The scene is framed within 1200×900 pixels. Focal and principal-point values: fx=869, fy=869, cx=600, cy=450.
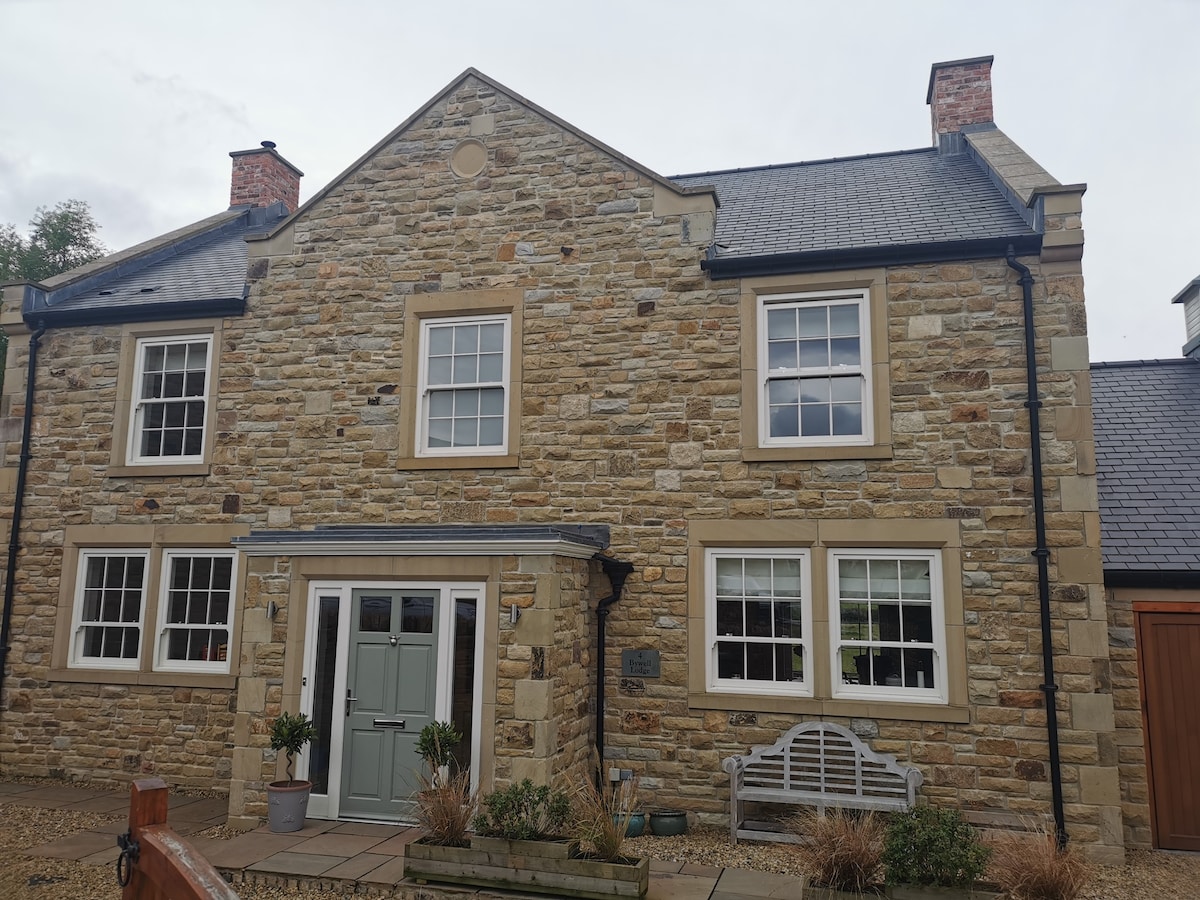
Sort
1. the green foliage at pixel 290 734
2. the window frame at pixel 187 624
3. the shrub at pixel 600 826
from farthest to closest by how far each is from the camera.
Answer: the window frame at pixel 187 624, the green foliage at pixel 290 734, the shrub at pixel 600 826

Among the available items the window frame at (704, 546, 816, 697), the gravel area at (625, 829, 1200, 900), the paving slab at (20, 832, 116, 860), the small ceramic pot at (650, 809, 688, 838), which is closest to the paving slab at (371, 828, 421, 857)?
the gravel area at (625, 829, 1200, 900)

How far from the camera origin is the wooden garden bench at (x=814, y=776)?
8.59 m

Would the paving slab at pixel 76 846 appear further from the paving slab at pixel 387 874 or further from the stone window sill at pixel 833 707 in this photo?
the stone window sill at pixel 833 707

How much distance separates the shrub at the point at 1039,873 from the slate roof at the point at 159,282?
10.5 m

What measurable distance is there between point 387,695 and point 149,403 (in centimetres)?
578

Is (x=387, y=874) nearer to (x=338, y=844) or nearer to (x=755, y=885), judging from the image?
(x=338, y=844)

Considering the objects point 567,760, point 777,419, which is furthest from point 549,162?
point 567,760

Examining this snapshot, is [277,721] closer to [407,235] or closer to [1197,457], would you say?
[407,235]

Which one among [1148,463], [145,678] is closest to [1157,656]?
[1148,463]

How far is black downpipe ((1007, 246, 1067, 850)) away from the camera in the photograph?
8406mm

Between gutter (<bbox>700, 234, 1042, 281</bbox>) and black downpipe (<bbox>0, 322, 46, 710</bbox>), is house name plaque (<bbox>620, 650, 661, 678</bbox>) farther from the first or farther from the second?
black downpipe (<bbox>0, 322, 46, 710</bbox>)

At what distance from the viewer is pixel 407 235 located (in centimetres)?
1103

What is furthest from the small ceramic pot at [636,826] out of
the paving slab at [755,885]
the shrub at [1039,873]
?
the shrub at [1039,873]

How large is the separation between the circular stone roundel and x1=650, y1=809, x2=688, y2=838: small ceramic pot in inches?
308
